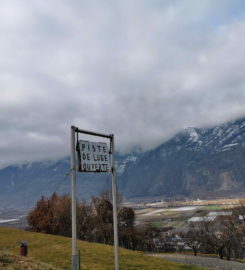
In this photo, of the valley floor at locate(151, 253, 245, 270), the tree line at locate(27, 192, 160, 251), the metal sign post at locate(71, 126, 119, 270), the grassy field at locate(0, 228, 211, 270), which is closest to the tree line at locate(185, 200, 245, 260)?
the valley floor at locate(151, 253, 245, 270)

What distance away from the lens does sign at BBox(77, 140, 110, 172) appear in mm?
12936

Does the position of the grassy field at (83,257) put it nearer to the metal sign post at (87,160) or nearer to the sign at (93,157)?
the metal sign post at (87,160)

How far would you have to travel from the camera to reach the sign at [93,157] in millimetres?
12936

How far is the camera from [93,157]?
44.1ft

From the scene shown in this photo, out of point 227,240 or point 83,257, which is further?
point 227,240

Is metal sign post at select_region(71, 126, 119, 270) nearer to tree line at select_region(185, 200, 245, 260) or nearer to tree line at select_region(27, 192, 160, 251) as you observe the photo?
tree line at select_region(185, 200, 245, 260)

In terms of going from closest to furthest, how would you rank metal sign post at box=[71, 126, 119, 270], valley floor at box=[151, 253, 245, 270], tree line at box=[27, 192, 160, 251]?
metal sign post at box=[71, 126, 119, 270] → valley floor at box=[151, 253, 245, 270] → tree line at box=[27, 192, 160, 251]

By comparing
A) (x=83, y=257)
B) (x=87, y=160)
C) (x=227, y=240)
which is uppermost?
(x=87, y=160)

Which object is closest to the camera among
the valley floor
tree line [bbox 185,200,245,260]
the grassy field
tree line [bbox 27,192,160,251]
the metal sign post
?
the metal sign post

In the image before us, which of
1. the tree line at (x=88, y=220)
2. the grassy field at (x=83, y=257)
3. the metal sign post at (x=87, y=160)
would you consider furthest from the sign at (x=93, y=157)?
the tree line at (x=88, y=220)

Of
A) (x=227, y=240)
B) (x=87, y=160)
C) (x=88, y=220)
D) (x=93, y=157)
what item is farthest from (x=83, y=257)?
(x=88, y=220)

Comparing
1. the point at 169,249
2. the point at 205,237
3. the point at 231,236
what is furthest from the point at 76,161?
the point at 169,249

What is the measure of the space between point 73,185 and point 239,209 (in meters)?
74.3

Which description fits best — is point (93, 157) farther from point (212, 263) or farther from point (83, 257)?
point (212, 263)
